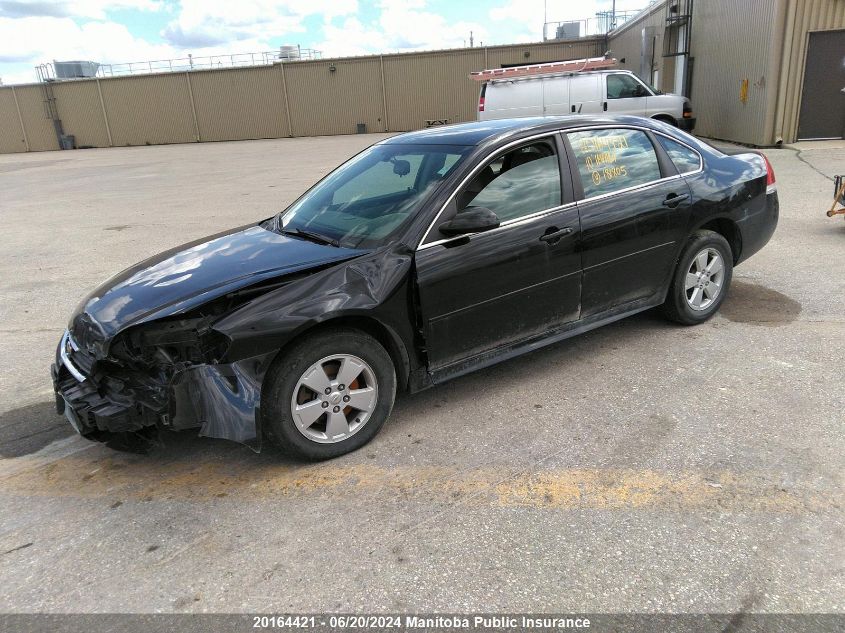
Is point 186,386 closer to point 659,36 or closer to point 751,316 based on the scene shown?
point 751,316

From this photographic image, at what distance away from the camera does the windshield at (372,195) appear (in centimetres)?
363

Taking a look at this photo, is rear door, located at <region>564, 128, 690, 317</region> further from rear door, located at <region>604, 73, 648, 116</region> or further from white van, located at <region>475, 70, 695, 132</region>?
rear door, located at <region>604, 73, 648, 116</region>

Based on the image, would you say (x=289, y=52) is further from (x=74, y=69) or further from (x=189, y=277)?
(x=189, y=277)

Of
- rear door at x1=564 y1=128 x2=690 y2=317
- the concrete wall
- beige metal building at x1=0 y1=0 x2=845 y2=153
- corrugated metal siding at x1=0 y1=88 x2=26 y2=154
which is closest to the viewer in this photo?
rear door at x1=564 y1=128 x2=690 y2=317

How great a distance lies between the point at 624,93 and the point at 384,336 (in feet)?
51.6

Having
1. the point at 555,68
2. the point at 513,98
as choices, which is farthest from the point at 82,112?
→ the point at 555,68

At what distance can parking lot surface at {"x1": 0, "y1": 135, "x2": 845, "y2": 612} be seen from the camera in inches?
94.2

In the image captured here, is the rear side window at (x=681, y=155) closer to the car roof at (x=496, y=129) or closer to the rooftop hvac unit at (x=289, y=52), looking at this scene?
the car roof at (x=496, y=129)

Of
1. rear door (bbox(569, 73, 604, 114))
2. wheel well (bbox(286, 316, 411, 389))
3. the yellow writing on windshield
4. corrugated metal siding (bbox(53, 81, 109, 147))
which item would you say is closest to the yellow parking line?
wheel well (bbox(286, 316, 411, 389))

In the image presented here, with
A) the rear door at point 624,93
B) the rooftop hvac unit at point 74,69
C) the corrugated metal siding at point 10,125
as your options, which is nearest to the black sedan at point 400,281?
the rear door at point 624,93

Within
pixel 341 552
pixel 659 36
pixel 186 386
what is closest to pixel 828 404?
pixel 341 552

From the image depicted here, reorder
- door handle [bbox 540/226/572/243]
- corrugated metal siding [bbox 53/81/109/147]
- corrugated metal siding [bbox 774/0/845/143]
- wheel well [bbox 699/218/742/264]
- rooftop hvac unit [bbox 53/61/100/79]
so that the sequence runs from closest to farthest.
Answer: door handle [bbox 540/226/572/243] < wheel well [bbox 699/218/742/264] < corrugated metal siding [bbox 774/0/845/143] < corrugated metal siding [bbox 53/81/109/147] < rooftop hvac unit [bbox 53/61/100/79]

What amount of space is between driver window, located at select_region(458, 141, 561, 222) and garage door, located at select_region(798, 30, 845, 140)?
48.1 feet

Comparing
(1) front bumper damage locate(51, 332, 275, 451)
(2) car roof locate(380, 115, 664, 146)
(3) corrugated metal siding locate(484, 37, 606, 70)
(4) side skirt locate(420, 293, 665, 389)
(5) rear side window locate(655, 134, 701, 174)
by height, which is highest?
(3) corrugated metal siding locate(484, 37, 606, 70)
